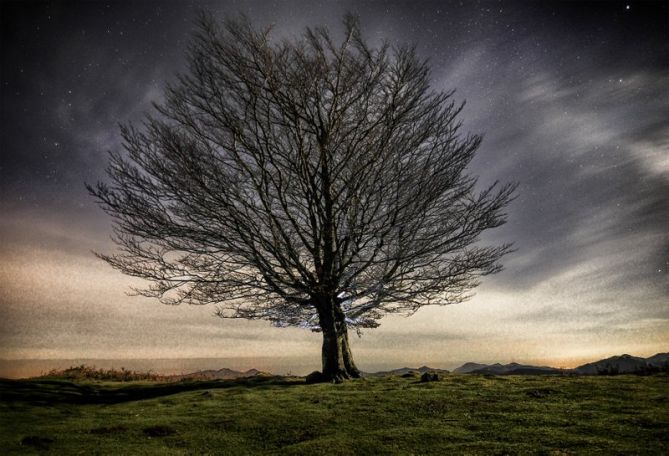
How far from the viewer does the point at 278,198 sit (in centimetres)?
Result: 1378

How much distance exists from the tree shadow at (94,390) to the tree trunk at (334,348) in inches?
43.9

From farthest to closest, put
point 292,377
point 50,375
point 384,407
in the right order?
1. point 50,375
2. point 292,377
3. point 384,407

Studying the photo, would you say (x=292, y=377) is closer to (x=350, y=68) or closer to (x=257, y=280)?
(x=257, y=280)

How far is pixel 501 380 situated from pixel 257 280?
8137mm

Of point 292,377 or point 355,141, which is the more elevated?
point 355,141

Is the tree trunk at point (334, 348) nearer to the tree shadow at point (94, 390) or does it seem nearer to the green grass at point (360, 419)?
the tree shadow at point (94, 390)

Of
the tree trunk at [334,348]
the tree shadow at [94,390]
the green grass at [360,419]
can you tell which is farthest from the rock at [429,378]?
the tree shadow at [94,390]

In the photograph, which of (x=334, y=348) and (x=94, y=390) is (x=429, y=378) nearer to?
(x=334, y=348)

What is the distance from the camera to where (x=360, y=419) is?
332 inches

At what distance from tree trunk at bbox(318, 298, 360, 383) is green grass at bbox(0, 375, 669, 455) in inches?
52.8

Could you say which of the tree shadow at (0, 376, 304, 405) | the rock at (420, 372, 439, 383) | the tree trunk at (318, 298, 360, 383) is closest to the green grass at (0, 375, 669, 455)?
the tree shadow at (0, 376, 304, 405)

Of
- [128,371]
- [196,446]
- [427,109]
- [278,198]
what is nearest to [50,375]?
[128,371]

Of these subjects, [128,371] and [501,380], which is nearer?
[501,380]

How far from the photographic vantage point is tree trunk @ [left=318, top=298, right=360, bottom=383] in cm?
1401
